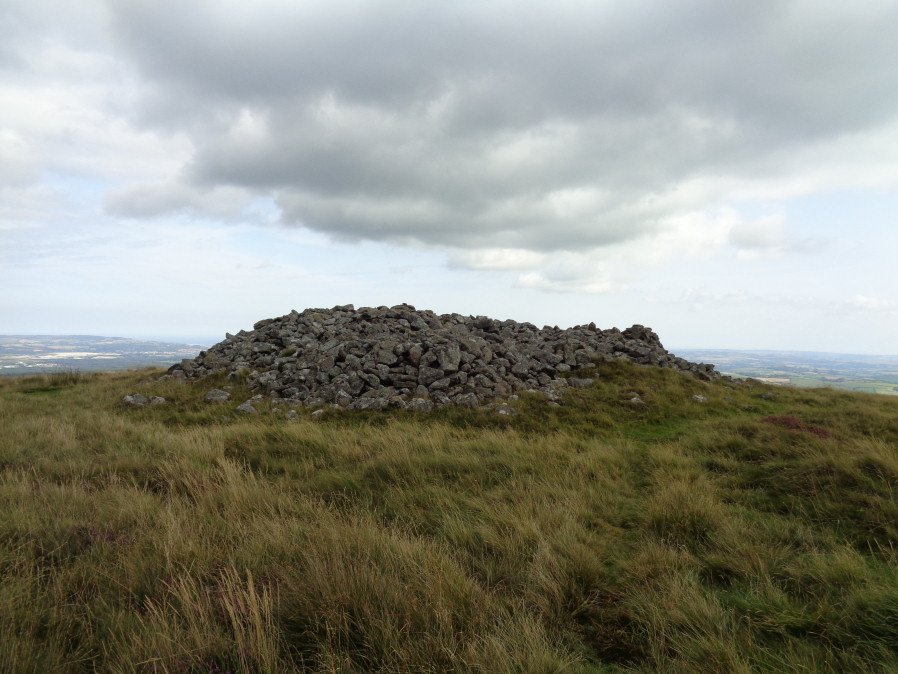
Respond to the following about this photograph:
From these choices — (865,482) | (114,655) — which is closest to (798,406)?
(865,482)

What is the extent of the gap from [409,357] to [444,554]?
12.1m

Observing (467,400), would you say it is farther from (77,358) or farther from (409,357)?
(77,358)

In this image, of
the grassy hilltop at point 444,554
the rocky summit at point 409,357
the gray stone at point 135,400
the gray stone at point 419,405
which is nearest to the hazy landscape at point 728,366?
the rocky summit at point 409,357

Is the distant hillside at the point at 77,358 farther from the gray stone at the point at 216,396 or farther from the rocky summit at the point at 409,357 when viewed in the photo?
the gray stone at the point at 216,396

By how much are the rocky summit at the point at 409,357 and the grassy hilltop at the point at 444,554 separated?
4.95m

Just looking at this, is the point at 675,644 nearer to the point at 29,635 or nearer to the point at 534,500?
the point at 534,500

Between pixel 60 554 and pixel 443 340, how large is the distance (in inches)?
541

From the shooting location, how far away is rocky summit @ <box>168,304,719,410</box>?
15.2m

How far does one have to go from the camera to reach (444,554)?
4.67 m

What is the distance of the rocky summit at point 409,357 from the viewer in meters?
15.2

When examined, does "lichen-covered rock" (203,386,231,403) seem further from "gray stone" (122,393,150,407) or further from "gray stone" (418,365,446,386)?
"gray stone" (418,365,446,386)

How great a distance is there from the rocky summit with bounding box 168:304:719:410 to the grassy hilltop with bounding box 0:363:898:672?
495cm

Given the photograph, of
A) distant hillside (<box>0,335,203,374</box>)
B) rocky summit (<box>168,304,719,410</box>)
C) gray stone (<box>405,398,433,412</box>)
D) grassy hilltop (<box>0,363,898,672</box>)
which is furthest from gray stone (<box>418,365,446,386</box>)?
distant hillside (<box>0,335,203,374</box>)

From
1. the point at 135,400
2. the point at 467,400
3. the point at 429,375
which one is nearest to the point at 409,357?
the point at 429,375
